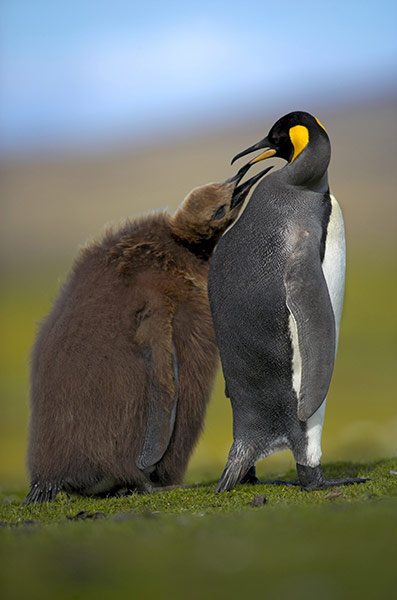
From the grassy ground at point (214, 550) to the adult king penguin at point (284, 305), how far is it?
49 centimetres

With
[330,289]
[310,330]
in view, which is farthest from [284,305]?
[330,289]

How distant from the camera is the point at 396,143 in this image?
54719 millimetres

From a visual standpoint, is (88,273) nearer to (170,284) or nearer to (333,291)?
(170,284)

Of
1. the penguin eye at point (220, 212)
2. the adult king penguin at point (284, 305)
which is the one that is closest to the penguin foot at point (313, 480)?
the adult king penguin at point (284, 305)

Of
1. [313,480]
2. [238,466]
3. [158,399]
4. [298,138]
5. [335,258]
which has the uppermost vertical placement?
[298,138]

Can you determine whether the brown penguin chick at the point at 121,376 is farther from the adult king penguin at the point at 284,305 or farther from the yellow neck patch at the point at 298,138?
the yellow neck patch at the point at 298,138

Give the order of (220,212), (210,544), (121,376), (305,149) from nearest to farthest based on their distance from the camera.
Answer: (210,544), (305,149), (121,376), (220,212)

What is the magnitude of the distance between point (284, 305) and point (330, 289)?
1.14 feet

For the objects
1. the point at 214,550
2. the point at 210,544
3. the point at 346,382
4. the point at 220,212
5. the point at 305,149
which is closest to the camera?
the point at 214,550

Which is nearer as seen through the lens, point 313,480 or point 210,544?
point 210,544

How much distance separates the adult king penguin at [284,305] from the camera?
467 cm

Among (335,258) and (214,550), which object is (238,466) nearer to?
(335,258)

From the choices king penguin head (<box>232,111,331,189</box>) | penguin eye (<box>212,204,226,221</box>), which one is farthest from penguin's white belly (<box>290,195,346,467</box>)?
penguin eye (<box>212,204,226,221</box>)

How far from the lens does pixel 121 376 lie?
17.6 feet
